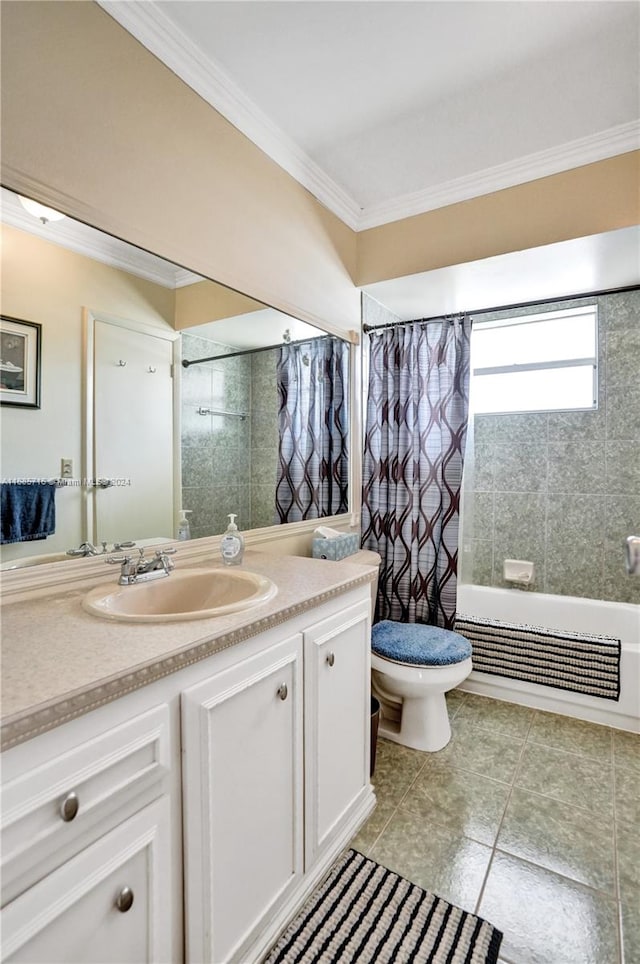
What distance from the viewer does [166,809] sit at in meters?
0.90

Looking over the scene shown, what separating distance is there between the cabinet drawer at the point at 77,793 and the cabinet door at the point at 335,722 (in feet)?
1.72

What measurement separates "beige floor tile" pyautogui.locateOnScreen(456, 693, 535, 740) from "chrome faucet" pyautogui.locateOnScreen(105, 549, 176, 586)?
1.74 m

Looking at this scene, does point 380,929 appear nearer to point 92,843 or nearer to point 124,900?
point 124,900

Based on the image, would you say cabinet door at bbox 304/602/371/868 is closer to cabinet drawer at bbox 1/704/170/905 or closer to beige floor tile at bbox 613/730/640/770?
cabinet drawer at bbox 1/704/170/905

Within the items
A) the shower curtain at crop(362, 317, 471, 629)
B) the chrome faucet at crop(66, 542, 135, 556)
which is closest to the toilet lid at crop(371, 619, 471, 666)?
the shower curtain at crop(362, 317, 471, 629)

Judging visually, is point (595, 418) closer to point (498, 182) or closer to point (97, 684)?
point (498, 182)

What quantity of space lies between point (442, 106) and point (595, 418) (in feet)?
6.26

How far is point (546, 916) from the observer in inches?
51.0

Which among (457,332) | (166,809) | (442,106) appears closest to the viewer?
(166,809)

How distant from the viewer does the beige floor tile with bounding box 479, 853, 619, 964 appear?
120 centimetres

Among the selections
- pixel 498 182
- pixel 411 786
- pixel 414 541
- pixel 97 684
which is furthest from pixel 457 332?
pixel 97 684

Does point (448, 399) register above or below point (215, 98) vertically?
below

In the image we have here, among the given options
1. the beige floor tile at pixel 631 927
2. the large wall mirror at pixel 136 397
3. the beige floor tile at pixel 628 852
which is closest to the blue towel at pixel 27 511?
the large wall mirror at pixel 136 397

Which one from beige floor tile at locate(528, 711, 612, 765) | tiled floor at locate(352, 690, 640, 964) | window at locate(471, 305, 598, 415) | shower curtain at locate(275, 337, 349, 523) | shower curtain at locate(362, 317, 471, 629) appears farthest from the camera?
window at locate(471, 305, 598, 415)
